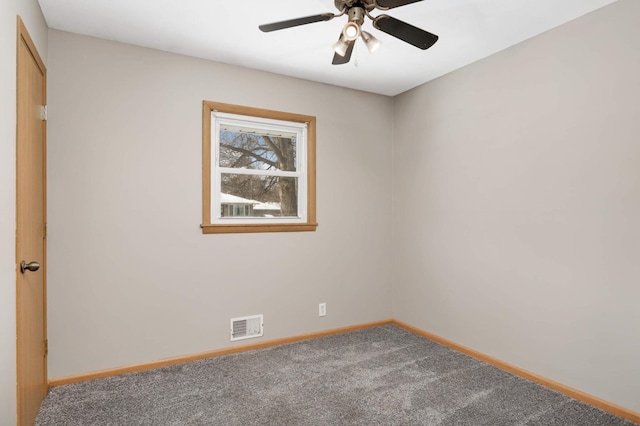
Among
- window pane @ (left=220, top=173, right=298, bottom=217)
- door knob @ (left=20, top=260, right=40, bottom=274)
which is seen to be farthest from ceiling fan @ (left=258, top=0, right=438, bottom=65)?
door knob @ (left=20, top=260, right=40, bottom=274)

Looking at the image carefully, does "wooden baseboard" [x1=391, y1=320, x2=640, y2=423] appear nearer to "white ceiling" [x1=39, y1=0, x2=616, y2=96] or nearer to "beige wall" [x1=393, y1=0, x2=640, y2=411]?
"beige wall" [x1=393, y1=0, x2=640, y2=411]

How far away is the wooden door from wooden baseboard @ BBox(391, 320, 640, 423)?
3.06 metres

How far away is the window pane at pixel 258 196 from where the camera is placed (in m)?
3.34

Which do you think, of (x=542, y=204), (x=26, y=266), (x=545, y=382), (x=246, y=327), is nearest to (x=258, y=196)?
(x=246, y=327)

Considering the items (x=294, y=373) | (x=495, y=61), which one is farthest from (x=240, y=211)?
(x=495, y=61)

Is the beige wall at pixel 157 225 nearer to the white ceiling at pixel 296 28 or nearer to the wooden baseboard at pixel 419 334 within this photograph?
the wooden baseboard at pixel 419 334

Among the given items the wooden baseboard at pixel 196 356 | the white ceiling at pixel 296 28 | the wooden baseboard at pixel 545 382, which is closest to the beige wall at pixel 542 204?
the wooden baseboard at pixel 545 382

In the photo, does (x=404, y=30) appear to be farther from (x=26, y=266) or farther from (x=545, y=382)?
(x=545, y=382)

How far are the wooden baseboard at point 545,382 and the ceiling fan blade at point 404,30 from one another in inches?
94.5

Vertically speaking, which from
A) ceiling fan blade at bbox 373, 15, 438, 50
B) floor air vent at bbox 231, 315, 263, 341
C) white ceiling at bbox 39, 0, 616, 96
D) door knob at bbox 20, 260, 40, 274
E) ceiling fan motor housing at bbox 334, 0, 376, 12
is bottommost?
floor air vent at bbox 231, 315, 263, 341

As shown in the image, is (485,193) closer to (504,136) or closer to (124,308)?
(504,136)

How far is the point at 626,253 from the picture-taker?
224 centimetres

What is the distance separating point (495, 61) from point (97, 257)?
3.40 metres

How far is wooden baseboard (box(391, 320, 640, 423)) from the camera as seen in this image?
2.25 metres
